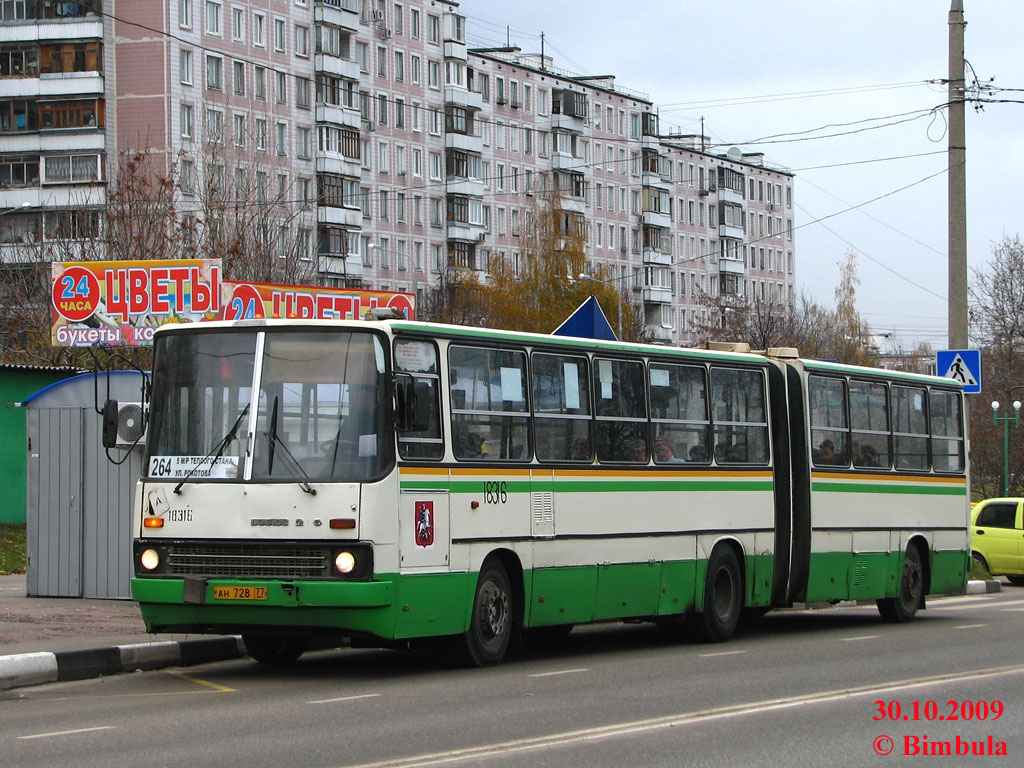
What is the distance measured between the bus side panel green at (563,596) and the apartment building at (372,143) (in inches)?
1373

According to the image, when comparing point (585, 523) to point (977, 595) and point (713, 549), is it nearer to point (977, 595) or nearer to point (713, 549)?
point (713, 549)

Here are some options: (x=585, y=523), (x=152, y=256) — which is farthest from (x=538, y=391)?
(x=152, y=256)

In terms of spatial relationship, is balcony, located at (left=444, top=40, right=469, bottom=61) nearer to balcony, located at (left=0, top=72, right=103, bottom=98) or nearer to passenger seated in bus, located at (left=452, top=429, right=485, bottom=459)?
balcony, located at (left=0, top=72, right=103, bottom=98)

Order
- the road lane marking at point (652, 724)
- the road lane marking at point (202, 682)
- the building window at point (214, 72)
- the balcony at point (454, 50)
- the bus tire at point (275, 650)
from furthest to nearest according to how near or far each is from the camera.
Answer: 1. the balcony at point (454, 50)
2. the building window at point (214, 72)
3. the bus tire at point (275, 650)
4. the road lane marking at point (202, 682)
5. the road lane marking at point (652, 724)

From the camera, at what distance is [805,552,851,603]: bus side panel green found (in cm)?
1956

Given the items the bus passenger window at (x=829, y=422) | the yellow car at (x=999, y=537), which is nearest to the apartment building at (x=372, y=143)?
the yellow car at (x=999, y=537)

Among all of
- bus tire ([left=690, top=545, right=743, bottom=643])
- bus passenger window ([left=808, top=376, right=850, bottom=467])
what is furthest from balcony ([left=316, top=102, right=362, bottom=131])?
bus tire ([left=690, top=545, right=743, bottom=643])

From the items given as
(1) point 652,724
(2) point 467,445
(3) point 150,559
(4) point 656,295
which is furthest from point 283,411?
(4) point 656,295

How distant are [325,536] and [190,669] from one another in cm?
250

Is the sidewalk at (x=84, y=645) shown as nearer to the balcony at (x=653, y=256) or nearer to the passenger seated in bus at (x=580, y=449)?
the passenger seated in bus at (x=580, y=449)

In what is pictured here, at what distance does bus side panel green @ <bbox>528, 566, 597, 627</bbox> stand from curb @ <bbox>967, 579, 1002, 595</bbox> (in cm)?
1436

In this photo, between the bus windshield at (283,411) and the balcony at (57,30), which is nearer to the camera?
the bus windshield at (283,411)

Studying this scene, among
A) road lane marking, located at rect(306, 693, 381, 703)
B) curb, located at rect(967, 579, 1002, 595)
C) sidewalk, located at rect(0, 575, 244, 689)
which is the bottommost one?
curb, located at rect(967, 579, 1002, 595)

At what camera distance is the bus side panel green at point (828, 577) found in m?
19.6
